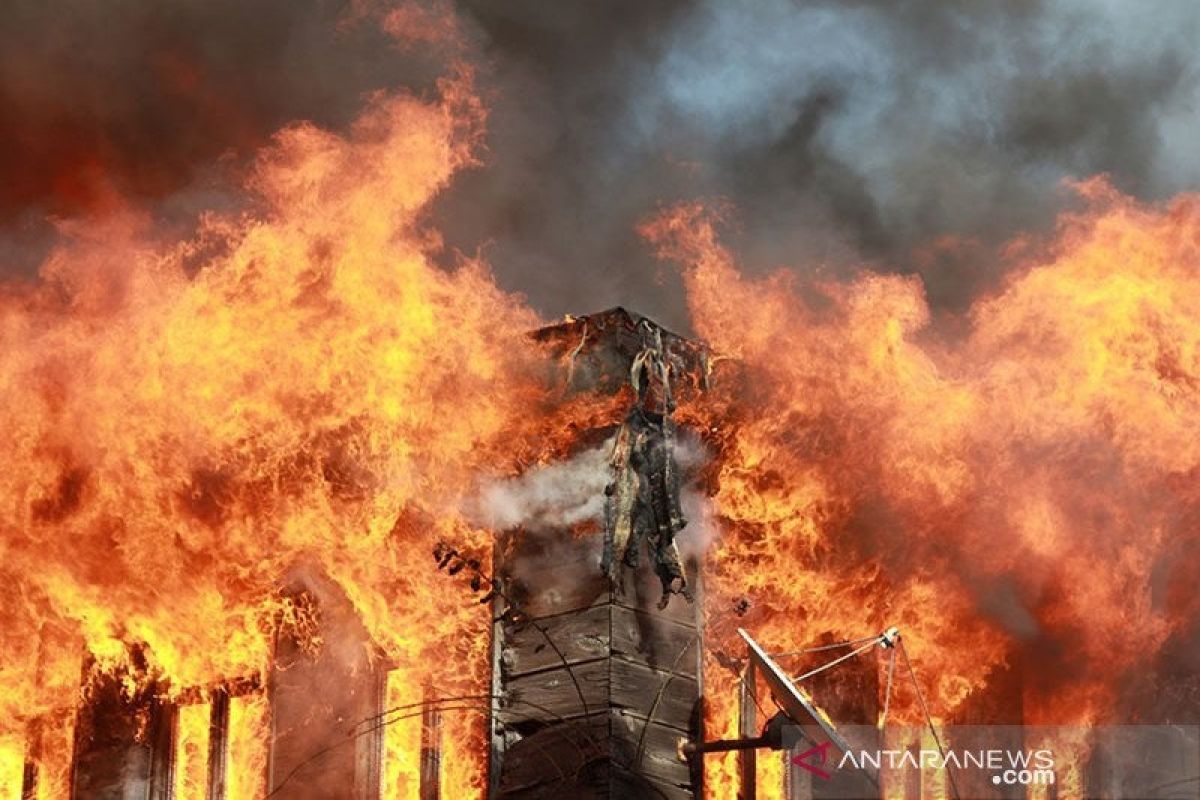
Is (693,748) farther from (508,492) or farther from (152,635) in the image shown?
(152,635)

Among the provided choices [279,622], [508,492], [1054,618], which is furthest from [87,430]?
[1054,618]

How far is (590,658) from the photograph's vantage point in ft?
69.1

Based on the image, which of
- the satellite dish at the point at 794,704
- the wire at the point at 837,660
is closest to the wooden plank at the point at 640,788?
the satellite dish at the point at 794,704

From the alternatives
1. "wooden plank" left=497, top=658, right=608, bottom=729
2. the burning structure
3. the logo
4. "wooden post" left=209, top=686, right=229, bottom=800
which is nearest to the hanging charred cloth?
the burning structure

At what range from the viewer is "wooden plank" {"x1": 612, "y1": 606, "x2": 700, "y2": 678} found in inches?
830

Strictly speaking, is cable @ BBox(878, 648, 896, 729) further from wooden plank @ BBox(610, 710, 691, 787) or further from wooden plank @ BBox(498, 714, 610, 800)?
wooden plank @ BBox(498, 714, 610, 800)

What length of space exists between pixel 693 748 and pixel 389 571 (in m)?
2.85

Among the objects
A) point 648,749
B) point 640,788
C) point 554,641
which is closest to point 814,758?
point 648,749

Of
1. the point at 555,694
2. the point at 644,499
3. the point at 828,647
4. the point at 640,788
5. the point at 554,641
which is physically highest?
the point at 644,499

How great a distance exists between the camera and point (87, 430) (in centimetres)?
2302

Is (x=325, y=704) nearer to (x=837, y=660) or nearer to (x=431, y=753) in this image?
(x=431, y=753)

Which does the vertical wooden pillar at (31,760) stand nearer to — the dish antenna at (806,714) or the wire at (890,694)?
the dish antenna at (806,714)

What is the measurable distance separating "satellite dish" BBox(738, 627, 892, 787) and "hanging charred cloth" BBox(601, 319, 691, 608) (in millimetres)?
1001

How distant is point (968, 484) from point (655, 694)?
3.19m
